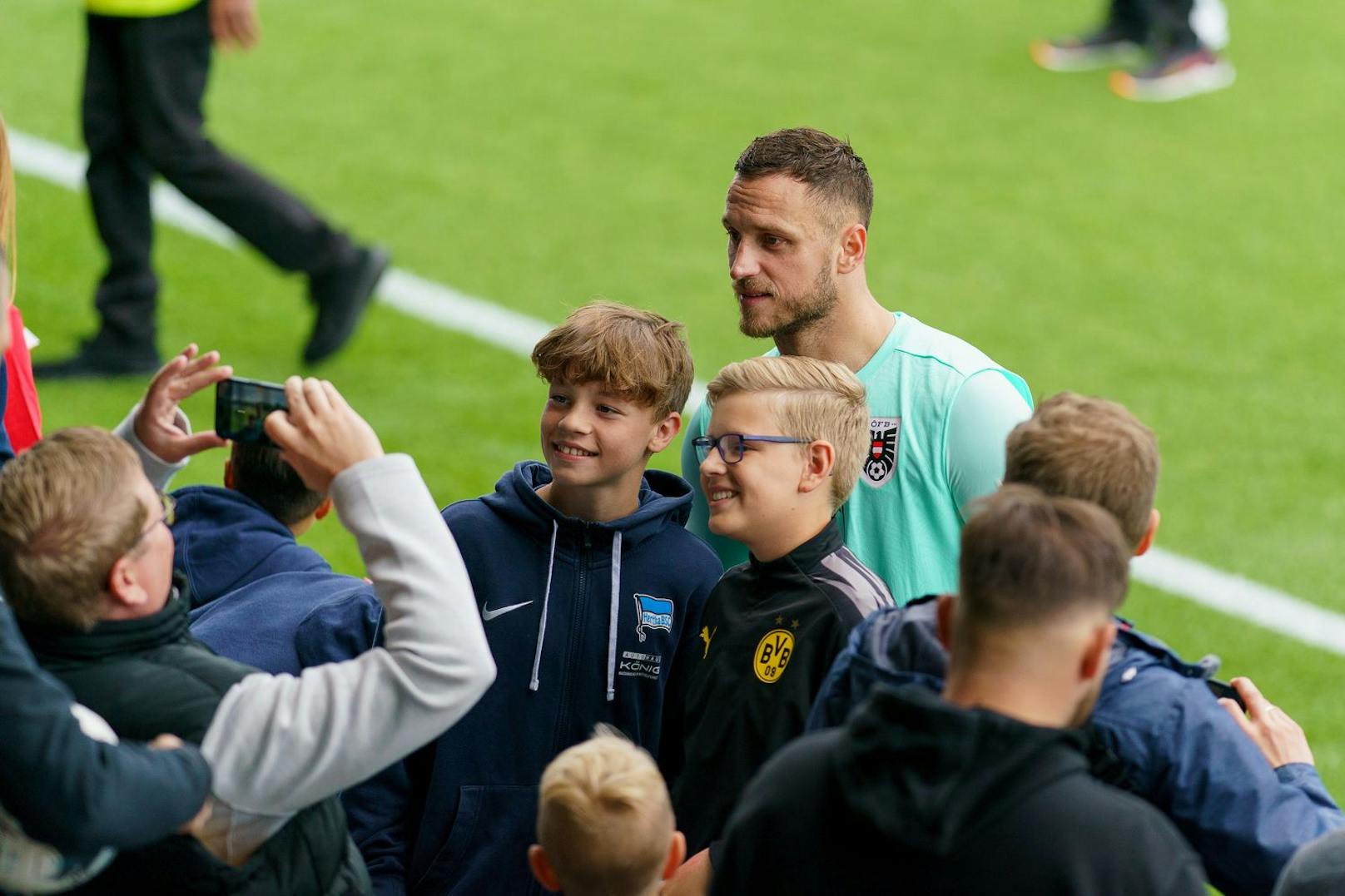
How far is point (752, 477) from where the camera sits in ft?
11.3

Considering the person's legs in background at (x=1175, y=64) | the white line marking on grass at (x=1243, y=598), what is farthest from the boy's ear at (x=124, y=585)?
the person's legs in background at (x=1175, y=64)

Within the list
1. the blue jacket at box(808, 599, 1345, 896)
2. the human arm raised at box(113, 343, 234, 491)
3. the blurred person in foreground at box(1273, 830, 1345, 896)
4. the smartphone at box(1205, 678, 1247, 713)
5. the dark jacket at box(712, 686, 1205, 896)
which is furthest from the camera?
the human arm raised at box(113, 343, 234, 491)

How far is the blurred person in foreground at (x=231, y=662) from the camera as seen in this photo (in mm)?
2627

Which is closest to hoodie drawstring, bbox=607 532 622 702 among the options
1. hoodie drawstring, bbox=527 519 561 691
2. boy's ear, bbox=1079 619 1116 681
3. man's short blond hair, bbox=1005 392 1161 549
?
hoodie drawstring, bbox=527 519 561 691

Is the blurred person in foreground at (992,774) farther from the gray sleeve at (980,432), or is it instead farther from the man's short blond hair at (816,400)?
the gray sleeve at (980,432)

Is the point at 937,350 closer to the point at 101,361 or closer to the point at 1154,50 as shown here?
the point at 101,361

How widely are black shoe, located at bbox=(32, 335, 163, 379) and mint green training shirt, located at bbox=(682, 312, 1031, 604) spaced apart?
14.0 feet

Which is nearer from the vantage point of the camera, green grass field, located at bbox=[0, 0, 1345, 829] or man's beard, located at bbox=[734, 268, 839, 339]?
man's beard, located at bbox=[734, 268, 839, 339]

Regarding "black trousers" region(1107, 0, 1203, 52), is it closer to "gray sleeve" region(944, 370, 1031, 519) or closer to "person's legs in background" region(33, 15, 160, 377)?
"person's legs in background" region(33, 15, 160, 377)

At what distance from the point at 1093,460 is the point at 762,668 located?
0.72 meters

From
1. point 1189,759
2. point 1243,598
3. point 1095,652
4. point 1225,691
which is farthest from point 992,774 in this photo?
point 1243,598

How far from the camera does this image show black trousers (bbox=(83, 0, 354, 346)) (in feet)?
22.8

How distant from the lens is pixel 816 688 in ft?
10.5

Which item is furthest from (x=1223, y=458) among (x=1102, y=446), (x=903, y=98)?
(x=1102, y=446)
